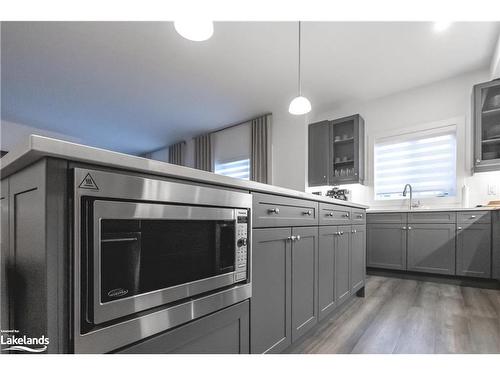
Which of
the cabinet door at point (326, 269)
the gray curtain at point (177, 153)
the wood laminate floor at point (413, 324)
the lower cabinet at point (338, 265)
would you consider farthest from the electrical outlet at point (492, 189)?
the gray curtain at point (177, 153)

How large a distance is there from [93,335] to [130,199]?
1.11ft

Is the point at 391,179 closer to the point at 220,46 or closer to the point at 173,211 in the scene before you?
the point at 220,46

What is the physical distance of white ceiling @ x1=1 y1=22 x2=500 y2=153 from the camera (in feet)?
8.64

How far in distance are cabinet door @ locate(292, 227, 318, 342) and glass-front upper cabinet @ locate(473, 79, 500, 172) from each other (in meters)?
2.72

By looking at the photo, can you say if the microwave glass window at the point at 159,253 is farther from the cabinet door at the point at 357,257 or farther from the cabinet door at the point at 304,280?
the cabinet door at the point at 357,257

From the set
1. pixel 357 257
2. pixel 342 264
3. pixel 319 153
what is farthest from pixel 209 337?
pixel 319 153

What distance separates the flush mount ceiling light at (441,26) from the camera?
2.48 metres

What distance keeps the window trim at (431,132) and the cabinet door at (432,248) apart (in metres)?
0.56

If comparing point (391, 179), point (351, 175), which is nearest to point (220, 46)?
point (351, 175)

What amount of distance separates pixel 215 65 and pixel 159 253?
304cm

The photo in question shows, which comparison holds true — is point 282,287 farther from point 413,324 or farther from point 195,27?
point 195,27

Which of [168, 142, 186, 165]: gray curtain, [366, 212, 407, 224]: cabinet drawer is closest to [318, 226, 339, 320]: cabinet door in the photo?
[366, 212, 407, 224]: cabinet drawer

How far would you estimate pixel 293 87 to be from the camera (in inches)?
148
